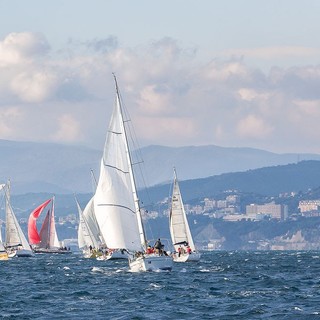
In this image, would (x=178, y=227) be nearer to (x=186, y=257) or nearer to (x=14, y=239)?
(x=186, y=257)

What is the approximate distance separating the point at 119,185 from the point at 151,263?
6664mm

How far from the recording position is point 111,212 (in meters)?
96.4

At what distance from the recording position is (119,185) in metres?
95.5

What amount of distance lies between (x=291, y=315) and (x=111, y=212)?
35.7m

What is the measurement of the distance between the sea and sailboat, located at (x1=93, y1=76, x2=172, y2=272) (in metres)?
2.61

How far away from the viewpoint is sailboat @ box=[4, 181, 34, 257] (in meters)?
179

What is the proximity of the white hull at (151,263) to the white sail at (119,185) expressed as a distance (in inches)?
71.0

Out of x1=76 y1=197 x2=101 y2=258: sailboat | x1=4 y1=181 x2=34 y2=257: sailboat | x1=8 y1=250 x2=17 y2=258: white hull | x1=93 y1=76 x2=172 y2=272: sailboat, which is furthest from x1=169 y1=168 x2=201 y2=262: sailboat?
x1=4 y1=181 x2=34 y2=257: sailboat

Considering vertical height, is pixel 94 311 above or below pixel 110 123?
below

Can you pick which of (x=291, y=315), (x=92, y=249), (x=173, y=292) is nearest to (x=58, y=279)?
(x=173, y=292)

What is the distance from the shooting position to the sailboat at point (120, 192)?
94812 mm

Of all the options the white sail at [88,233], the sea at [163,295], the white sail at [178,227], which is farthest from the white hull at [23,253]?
the sea at [163,295]

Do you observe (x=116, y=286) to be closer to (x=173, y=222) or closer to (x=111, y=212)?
(x=111, y=212)

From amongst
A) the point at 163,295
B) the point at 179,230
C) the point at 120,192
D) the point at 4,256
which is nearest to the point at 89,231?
the point at 4,256
